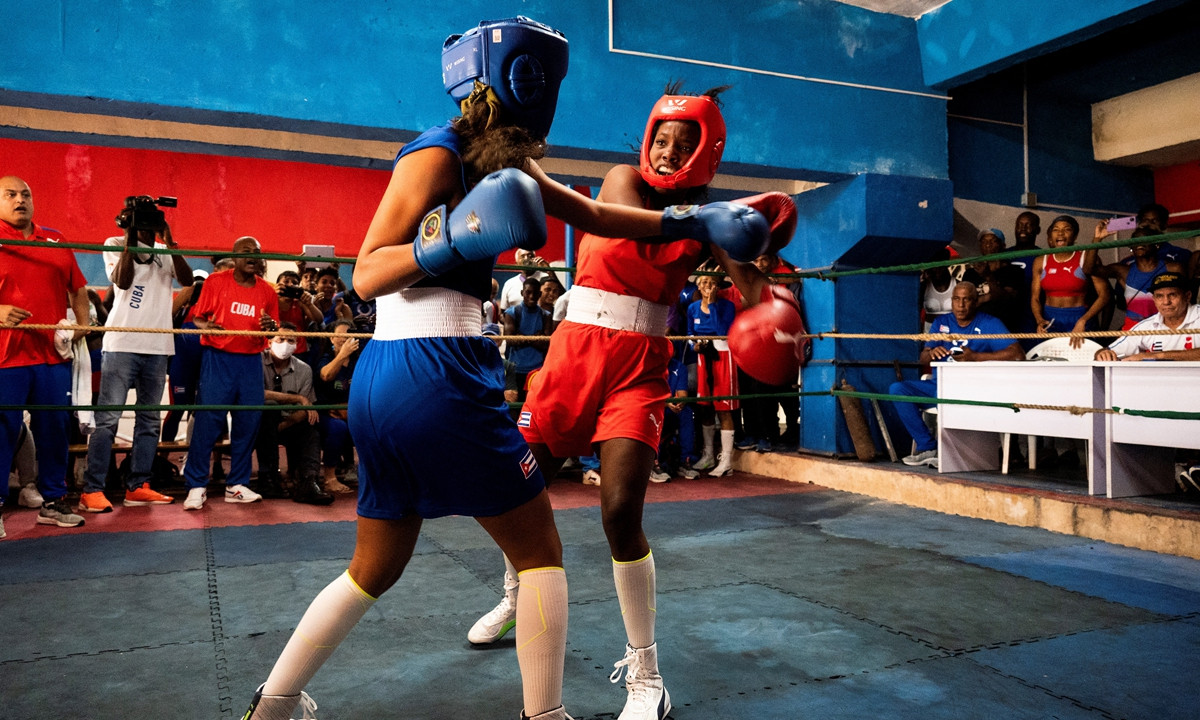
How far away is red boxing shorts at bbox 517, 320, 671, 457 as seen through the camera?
6.49 ft

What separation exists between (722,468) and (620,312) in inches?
158

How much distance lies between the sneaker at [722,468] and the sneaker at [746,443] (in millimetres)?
293

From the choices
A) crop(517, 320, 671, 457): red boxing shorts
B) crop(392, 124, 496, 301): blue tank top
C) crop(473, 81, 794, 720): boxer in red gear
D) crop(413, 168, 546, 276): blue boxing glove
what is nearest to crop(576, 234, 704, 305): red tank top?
crop(473, 81, 794, 720): boxer in red gear

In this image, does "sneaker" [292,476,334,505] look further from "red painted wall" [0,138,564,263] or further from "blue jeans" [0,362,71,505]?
"red painted wall" [0,138,564,263]

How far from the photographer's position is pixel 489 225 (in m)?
1.18

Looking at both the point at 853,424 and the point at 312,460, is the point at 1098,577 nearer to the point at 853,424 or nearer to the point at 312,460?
the point at 853,424

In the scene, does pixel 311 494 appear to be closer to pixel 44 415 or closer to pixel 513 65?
pixel 44 415

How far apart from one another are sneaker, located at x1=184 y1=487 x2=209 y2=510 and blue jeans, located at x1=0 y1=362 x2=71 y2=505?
1.91 feet

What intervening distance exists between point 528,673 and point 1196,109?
7877 millimetres

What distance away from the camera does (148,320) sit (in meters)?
4.50

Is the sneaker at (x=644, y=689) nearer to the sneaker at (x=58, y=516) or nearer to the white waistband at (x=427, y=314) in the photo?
the white waistband at (x=427, y=314)

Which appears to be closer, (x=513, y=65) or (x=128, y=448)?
(x=513, y=65)

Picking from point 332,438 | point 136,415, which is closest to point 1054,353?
point 332,438

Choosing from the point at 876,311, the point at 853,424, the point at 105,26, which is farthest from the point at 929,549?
the point at 105,26
